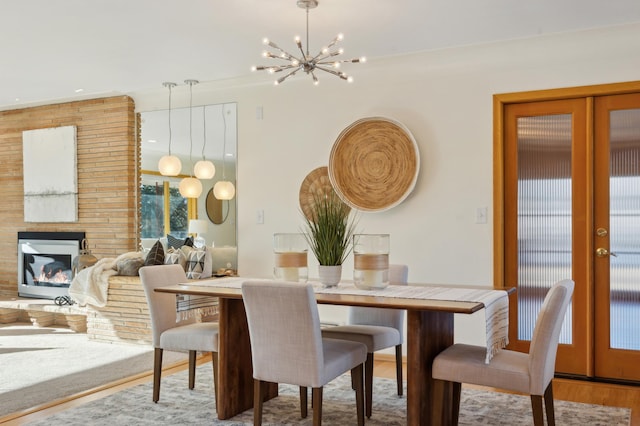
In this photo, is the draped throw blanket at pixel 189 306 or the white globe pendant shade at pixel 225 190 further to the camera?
the white globe pendant shade at pixel 225 190

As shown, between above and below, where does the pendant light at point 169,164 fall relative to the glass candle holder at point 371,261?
above

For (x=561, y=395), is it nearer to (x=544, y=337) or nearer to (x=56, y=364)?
(x=544, y=337)

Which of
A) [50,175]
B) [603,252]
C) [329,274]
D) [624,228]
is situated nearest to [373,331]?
[329,274]

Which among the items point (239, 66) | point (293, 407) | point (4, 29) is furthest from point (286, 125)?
point (293, 407)

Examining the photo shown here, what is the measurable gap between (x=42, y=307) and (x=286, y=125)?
321 cm

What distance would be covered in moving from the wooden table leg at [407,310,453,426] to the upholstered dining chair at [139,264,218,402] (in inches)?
48.3

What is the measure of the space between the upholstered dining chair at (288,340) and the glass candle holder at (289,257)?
44cm

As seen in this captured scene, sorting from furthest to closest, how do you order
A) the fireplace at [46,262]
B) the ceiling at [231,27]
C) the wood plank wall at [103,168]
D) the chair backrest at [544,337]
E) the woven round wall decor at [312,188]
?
the fireplace at [46,262]
the wood plank wall at [103,168]
the woven round wall decor at [312,188]
the ceiling at [231,27]
the chair backrest at [544,337]

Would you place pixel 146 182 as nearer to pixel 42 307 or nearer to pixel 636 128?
pixel 42 307

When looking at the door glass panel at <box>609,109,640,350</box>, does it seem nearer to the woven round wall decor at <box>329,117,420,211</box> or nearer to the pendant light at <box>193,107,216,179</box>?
the woven round wall decor at <box>329,117,420,211</box>

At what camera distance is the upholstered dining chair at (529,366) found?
2574 mm

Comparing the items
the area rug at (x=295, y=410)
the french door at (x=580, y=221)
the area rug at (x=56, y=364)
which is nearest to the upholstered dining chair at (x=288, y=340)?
the area rug at (x=295, y=410)

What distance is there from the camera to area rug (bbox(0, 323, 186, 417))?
3.85m

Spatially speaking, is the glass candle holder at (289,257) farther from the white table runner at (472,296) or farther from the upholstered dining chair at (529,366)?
the upholstered dining chair at (529,366)
